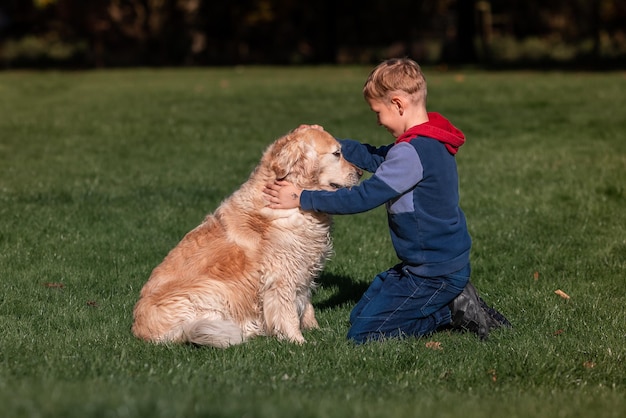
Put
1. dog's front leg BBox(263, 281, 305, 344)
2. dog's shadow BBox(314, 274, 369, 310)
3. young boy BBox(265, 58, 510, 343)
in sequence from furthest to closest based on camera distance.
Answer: dog's shadow BBox(314, 274, 369, 310)
dog's front leg BBox(263, 281, 305, 344)
young boy BBox(265, 58, 510, 343)

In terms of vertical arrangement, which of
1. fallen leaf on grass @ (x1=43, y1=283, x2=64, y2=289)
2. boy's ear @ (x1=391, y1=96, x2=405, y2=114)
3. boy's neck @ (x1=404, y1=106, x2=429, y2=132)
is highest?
boy's ear @ (x1=391, y1=96, x2=405, y2=114)

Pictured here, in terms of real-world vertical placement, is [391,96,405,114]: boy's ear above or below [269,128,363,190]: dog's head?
above

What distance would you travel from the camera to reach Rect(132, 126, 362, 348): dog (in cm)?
594

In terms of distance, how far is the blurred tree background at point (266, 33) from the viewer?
3728cm

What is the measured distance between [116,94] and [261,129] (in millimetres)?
6624

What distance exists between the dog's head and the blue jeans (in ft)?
2.77

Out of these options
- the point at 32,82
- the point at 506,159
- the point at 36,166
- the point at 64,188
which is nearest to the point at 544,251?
the point at 506,159

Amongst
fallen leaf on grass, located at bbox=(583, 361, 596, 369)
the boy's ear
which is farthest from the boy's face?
fallen leaf on grass, located at bbox=(583, 361, 596, 369)

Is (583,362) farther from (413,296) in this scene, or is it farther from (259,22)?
(259,22)

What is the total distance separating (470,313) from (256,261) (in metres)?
1.59

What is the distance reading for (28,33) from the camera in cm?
4122

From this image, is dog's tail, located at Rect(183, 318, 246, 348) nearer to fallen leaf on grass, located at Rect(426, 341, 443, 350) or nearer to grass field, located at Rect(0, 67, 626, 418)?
grass field, located at Rect(0, 67, 626, 418)

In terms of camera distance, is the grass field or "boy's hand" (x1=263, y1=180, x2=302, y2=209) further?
"boy's hand" (x1=263, y1=180, x2=302, y2=209)

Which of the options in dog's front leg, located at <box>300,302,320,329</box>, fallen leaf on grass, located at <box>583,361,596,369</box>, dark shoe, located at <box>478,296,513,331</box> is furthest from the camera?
dog's front leg, located at <box>300,302,320,329</box>
